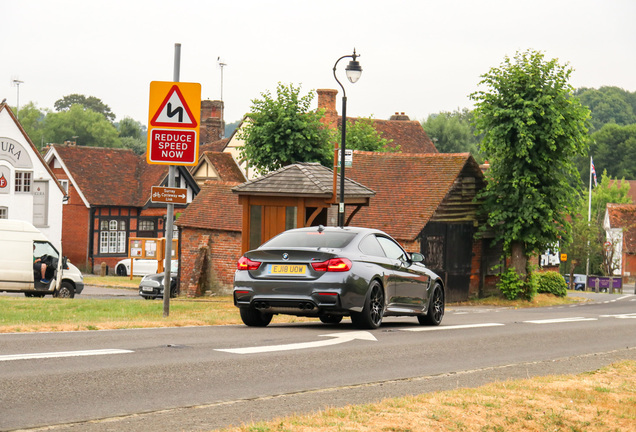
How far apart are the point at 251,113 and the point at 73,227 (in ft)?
74.4

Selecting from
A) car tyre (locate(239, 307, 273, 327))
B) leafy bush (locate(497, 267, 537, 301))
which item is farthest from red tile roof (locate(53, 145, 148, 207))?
car tyre (locate(239, 307, 273, 327))

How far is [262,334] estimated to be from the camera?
12.9m

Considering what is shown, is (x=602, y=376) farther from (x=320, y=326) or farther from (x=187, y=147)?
(x=187, y=147)

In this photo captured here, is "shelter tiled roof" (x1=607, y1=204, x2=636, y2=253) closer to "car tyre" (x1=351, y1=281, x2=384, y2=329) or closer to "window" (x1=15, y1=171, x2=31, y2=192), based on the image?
"window" (x1=15, y1=171, x2=31, y2=192)

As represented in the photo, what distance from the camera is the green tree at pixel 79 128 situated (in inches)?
4978

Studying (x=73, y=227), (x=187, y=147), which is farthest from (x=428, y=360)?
(x=73, y=227)

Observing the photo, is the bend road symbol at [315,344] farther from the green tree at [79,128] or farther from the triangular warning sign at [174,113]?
the green tree at [79,128]

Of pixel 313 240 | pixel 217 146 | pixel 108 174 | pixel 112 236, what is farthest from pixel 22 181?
pixel 313 240

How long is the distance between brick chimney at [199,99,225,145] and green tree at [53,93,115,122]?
7873 centimetres

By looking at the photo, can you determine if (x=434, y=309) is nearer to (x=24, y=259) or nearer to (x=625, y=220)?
(x=24, y=259)

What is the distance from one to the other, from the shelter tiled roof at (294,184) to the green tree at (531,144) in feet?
31.5

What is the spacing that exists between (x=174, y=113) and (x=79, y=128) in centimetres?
11816

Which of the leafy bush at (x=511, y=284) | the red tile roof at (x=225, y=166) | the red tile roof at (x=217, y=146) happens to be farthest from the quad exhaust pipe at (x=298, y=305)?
the red tile roof at (x=217, y=146)

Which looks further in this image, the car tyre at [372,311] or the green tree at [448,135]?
the green tree at [448,135]
